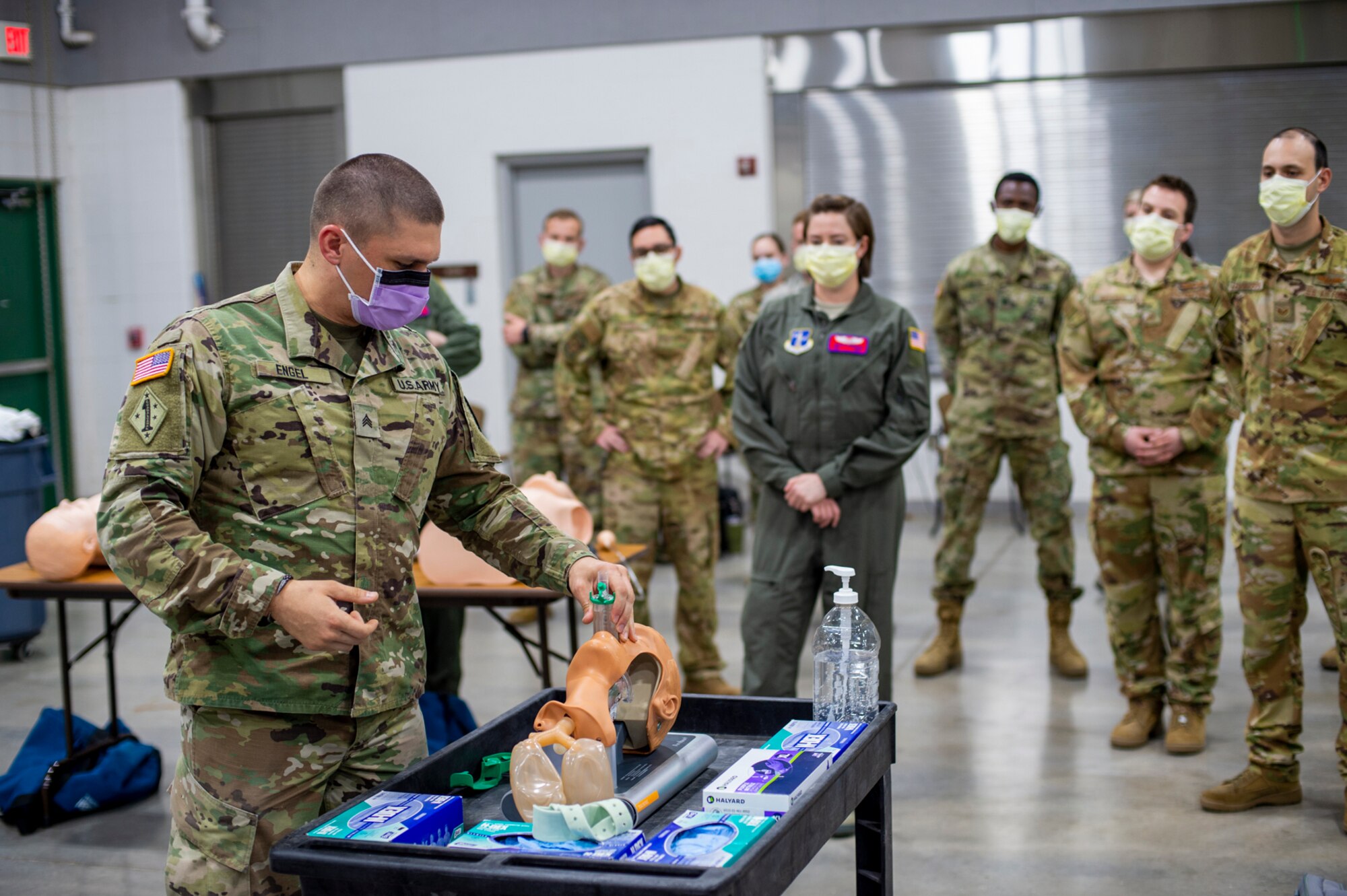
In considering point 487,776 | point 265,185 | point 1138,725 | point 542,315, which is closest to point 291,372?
point 487,776

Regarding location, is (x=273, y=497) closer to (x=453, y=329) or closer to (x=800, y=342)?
(x=800, y=342)

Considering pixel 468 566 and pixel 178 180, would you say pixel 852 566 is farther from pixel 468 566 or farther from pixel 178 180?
pixel 178 180

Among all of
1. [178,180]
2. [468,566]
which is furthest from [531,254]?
[468,566]

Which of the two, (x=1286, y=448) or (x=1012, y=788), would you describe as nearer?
(x=1286, y=448)

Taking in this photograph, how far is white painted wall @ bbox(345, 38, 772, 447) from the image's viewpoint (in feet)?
27.6

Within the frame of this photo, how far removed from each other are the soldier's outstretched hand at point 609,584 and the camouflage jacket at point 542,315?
432cm

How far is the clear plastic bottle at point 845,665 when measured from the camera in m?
2.23

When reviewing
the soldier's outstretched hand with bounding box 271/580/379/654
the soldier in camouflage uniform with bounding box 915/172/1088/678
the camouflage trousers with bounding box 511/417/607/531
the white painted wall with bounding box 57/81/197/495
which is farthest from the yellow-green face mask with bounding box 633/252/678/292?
the white painted wall with bounding box 57/81/197/495

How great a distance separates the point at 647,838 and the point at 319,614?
1.81ft

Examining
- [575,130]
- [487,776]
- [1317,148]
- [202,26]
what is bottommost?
[487,776]

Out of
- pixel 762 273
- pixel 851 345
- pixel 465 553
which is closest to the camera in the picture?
pixel 851 345

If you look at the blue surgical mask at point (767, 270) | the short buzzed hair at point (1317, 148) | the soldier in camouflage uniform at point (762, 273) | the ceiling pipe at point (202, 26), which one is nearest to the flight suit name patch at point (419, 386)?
the short buzzed hair at point (1317, 148)

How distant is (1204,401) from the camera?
13.0 ft

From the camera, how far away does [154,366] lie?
1.89 meters
